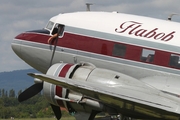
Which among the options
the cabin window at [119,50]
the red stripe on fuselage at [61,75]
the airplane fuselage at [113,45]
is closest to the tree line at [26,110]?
the airplane fuselage at [113,45]

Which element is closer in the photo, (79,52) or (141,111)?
(141,111)

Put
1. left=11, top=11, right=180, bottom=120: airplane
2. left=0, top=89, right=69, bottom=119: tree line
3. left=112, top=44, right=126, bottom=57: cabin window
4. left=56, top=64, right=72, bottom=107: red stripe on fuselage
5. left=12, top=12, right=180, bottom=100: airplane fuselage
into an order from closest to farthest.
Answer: left=11, top=11, right=180, bottom=120: airplane, left=56, top=64, right=72, bottom=107: red stripe on fuselage, left=12, top=12, right=180, bottom=100: airplane fuselage, left=112, top=44, right=126, bottom=57: cabin window, left=0, top=89, right=69, bottom=119: tree line

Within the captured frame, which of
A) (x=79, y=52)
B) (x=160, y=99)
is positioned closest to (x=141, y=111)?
(x=160, y=99)

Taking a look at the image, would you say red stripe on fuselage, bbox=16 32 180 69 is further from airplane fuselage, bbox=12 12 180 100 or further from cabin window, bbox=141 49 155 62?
cabin window, bbox=141 49 155 62

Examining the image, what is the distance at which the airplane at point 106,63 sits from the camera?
47.1 ft

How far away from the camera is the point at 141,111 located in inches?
584

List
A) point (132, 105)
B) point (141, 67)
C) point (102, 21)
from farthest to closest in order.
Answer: point (102, 21) → point (141, 67) → point (132, 105)

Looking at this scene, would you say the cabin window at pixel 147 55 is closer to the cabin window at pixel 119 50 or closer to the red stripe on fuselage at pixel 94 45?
the red stripe on fuselage at pixel 94 45

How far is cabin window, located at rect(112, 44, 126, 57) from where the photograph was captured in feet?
57.1

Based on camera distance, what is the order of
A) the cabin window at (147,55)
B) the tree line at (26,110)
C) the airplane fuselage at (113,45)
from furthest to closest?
the tree line at (26,110)
the cabin window at (147,55)
the airplane fuselage at (113,45)

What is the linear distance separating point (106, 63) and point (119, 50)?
0.67m

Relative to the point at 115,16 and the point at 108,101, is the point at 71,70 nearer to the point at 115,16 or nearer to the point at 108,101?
the point at 108,101

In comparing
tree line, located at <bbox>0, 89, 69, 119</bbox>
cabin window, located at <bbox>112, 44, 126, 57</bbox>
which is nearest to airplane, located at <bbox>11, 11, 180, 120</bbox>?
cabin window, located at <bbox>112, 44, 126, 57</bbox>

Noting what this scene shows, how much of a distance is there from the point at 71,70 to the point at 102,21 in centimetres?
291
